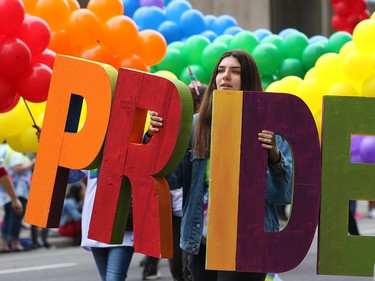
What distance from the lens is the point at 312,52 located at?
33.7 ft

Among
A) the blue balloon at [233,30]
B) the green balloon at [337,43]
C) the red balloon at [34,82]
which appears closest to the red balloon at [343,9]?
the blue balloon at [233,30]

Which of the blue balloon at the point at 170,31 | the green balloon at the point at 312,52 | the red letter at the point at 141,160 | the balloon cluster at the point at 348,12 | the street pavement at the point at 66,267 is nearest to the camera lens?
the red letter at the point at 141,160

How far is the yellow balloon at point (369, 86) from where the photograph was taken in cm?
830

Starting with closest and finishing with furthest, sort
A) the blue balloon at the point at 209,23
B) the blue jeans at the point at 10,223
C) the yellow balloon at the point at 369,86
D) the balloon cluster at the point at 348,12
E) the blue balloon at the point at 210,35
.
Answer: the yellow balloon at the point at 369,86
the blue balloon at the point at 210,35
the blue balloon at the point at 209,23
the balloon cluster at the point at 348,12
the blue jeans at the point at 10,223

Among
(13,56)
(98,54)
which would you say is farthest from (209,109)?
(98,54)

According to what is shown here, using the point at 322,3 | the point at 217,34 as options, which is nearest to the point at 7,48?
the point at 217,34

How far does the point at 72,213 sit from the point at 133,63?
6756mm

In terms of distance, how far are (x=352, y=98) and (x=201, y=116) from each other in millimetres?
819

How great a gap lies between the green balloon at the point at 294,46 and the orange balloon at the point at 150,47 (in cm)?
211

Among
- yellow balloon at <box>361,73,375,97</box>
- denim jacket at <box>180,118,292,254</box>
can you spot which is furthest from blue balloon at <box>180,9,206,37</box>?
denim jacket at <box>180,118,292,254</box>

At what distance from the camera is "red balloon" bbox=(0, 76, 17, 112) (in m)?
6.80

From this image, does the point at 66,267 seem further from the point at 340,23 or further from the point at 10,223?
the point at 340,23

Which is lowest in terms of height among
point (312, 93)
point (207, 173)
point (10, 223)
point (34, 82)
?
point (10, 223)

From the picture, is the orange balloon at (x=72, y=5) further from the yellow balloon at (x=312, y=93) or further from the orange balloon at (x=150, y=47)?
the yellow balloon at (x=312, y=93)
